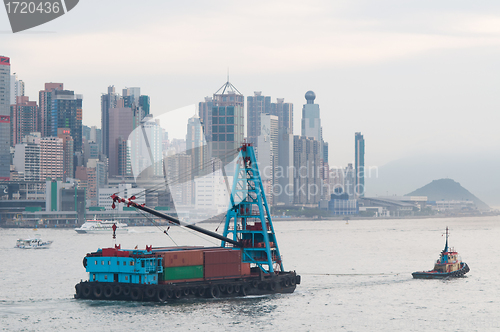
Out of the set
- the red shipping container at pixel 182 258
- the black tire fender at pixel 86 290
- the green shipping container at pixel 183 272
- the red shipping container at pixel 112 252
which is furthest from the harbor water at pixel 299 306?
the red shipping container at pixel 112 252

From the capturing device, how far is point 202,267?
198ft

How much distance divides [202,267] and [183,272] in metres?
1.94

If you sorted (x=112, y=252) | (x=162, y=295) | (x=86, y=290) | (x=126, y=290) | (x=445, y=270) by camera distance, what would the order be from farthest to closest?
(x=445, y=270) < (x=112, y=252) < (x=86, y=290) < (x=126, y=290) < (x=162, y=295)

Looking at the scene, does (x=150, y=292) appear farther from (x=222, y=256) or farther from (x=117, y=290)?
(x=222, y=256)

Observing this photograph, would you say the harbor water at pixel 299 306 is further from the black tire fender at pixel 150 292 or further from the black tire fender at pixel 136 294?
the black tire fender at pixel 150 292

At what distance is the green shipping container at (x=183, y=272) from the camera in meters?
58.1

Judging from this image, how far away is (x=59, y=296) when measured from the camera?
211 feet

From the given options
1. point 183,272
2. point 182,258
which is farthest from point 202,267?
point 182,258

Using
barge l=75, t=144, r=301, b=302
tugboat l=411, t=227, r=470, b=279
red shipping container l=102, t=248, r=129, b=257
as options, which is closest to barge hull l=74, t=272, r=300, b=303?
barge l=75, t=144, r=301, b=302

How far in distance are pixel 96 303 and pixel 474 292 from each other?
124ft

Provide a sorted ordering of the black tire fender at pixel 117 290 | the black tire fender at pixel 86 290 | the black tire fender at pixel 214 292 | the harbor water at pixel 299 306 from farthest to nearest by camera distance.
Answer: the black tire fender at pixel 214 292
the black tire fender at pixel 86 290
the black tire fender at pixel 117 290
the harbor water at pixel 299 306

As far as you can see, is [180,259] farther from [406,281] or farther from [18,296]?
[406,281]

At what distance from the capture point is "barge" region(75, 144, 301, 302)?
187 ft

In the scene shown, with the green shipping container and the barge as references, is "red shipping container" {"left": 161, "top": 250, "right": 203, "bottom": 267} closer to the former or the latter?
the barge
